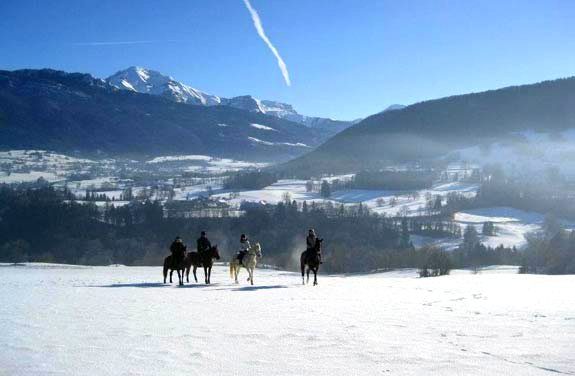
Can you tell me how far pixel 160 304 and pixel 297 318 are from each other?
233 inches

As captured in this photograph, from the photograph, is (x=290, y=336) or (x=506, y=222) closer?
(x=290, y=336)

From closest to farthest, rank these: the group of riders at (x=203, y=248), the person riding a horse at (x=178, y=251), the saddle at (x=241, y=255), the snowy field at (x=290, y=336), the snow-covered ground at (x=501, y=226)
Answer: the snowy field at (x=290, y=336) < the group of riders at (x=203, y=248) < the saddle at (x=241, y=255) < the person riding a horse at (x=178, y=251) < the snow-covered ground at (x=501, y=226)

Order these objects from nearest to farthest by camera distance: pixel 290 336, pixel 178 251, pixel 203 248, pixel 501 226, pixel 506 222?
pixel 290 336, pixel 178 251, pixel 203 248, pixel 501 226, pixel 506 222

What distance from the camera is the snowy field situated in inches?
356

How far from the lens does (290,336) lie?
11867mm

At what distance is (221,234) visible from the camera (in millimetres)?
145250

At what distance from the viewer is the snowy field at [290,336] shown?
29.7 feet

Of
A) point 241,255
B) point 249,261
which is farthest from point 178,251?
point 249,261

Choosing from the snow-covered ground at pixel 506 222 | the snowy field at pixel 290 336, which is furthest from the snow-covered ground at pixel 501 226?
the snowy field at pixel 290 336

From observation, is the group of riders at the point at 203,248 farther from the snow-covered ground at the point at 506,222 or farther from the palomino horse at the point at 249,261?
the snow-covered ground at the point at 506,222

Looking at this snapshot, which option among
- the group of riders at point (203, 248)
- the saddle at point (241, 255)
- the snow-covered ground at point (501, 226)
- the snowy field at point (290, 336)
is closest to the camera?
the snowy field at point (290, 336)

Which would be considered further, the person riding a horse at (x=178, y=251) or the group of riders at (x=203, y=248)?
the person riding a horse at (x=178, y=251)

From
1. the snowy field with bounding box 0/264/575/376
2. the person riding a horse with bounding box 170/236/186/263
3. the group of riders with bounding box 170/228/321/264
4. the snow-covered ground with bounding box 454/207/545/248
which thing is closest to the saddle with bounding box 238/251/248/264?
the group of riders with bounding box 170/228/321/264

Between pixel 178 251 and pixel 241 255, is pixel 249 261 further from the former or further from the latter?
pixel 178 251
